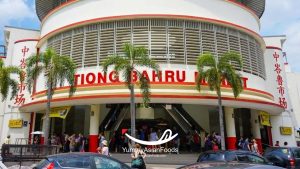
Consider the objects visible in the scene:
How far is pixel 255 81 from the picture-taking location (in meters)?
24.2

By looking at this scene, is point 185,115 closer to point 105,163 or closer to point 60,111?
point 60,111

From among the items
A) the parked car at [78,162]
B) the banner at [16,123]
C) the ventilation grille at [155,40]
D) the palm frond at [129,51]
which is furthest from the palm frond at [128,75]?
the banner at [16,123]

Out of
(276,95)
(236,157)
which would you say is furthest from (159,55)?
(276,95)

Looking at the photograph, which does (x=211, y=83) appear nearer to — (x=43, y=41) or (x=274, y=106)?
(x=274, y=106)

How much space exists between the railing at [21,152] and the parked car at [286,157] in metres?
10.7

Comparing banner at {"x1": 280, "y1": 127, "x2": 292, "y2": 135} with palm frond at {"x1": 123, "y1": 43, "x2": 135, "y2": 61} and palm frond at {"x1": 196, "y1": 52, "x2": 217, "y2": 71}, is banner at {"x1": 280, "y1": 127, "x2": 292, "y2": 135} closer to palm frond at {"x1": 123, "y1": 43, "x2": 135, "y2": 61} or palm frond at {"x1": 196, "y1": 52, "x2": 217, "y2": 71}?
palm frond at {"x1": 196, "y1": 52, "x2": 217, "y2": 71}

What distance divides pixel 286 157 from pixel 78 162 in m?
9.41

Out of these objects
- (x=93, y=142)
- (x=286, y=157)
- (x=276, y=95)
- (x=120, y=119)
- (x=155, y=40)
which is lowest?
(x=286, y=157)

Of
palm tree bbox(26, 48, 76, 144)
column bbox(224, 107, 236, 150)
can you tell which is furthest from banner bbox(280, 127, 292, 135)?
palm tree bbox(26, 48, 76, 144)

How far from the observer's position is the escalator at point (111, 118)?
24.0 m

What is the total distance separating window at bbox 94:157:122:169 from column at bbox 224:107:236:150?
14884 millimetres

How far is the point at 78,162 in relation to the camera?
9867 millimetres

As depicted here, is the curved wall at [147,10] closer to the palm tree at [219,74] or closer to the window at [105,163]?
the palm tree at [219,74]

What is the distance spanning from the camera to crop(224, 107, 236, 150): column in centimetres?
2348
